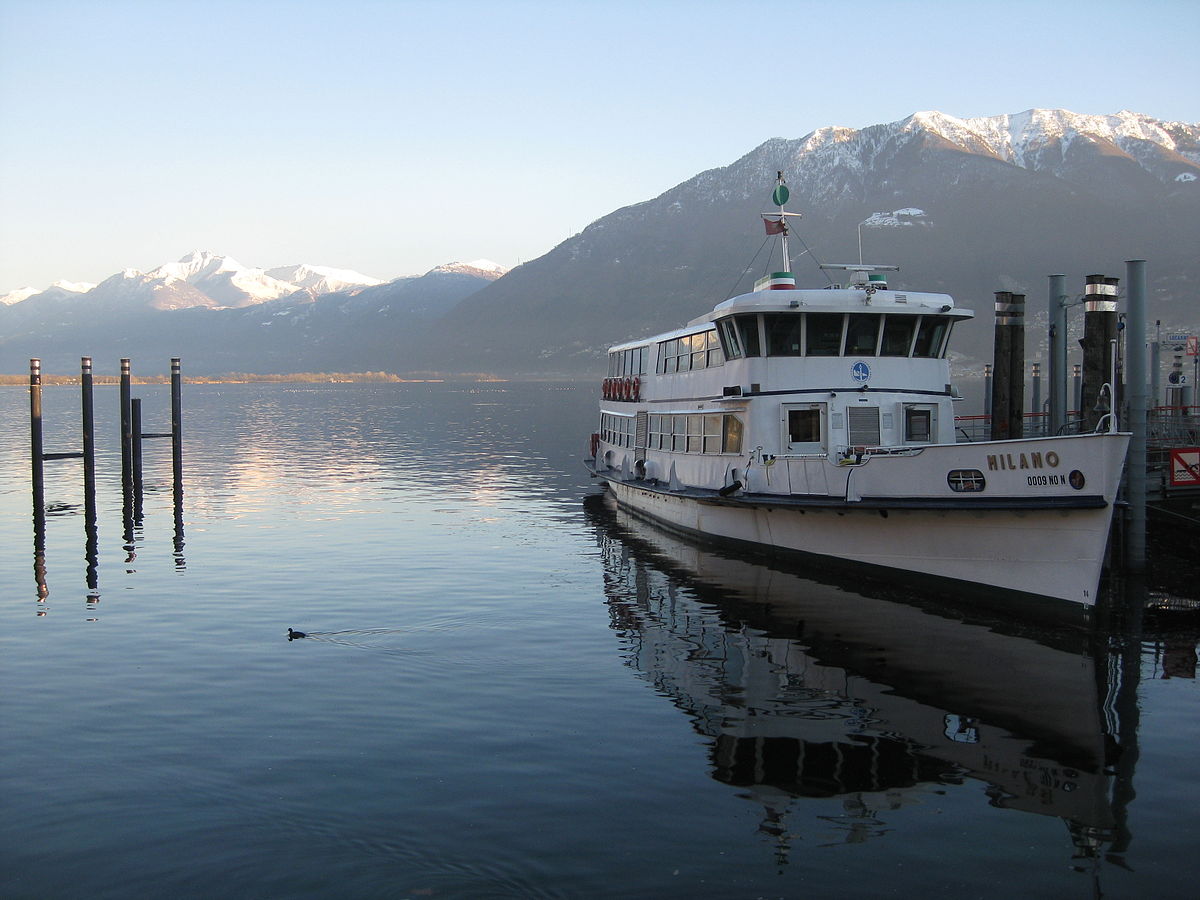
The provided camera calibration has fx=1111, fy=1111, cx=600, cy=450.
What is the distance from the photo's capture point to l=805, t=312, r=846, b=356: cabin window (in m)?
26.4

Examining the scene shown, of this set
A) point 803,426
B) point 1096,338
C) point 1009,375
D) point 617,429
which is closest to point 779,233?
point 803,426

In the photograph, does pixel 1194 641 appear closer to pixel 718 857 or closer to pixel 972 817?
pixel 972 817

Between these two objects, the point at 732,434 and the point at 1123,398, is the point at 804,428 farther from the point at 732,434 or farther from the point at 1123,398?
the point at 1123,398

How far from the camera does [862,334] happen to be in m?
26.6

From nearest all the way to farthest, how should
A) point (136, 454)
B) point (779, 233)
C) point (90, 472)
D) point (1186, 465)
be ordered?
point (1186, 465) → point (779, 233) → point (90, 472) → point (136, 454)

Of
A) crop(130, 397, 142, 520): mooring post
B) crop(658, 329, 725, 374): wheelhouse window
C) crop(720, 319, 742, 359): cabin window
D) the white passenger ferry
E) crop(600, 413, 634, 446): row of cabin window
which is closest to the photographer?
the white passenger ferry

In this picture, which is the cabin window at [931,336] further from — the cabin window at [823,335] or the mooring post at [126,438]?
the mooring post at [126,438]

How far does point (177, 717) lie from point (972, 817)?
1055cm

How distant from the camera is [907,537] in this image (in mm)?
23188

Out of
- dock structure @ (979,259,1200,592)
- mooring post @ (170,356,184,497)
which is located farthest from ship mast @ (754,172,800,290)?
mooring post @ (170,356,184,497)

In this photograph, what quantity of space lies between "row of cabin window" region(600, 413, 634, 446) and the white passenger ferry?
364cm

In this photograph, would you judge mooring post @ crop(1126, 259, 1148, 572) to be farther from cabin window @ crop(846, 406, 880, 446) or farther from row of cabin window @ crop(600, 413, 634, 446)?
row of cabin window @ crop(600, 413, 634, 446)

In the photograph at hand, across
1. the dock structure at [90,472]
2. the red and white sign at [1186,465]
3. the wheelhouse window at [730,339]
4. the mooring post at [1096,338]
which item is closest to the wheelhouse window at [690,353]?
the wheelhouse window at [730,339]

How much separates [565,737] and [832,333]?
14.9 meters
